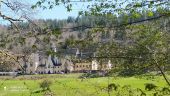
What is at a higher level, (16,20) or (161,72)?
(16,20)

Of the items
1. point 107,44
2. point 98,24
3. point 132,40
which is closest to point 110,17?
point 98,24

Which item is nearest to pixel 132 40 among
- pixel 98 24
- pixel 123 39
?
pixel 123 39

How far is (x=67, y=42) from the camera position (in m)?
5.56

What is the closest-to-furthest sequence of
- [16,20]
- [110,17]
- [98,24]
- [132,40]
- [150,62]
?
[110,17] → [98,24] → [150,62] → [132,40] → [16,20]

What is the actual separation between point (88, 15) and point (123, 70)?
116 centimetres

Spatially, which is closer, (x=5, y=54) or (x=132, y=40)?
(x=132, y=40)

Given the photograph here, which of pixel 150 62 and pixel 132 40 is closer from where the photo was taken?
pixel 150 62

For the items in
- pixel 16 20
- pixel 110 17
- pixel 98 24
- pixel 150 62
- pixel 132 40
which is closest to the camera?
pixel 110 17

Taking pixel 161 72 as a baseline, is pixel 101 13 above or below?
above

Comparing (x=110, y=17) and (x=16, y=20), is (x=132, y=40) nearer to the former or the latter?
(x=110, y=17)

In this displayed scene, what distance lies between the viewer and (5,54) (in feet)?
34.7

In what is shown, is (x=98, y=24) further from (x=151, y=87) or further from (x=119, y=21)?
(x=151, y=87)

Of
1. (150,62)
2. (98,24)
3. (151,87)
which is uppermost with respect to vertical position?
(98,24)

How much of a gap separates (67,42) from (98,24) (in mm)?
527
